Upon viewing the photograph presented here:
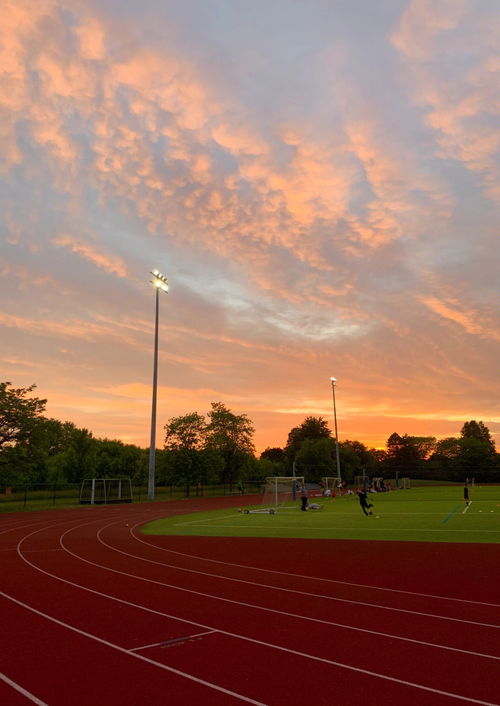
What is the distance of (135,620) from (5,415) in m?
39.2

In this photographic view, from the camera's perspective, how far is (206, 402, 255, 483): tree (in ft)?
242

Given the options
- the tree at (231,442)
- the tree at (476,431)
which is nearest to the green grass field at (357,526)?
the tree at (231,442)

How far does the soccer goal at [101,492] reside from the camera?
1850 inches

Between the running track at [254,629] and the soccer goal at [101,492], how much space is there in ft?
104

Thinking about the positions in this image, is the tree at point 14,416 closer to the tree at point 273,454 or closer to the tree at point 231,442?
the tree at point 231,442

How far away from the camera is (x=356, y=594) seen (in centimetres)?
1102

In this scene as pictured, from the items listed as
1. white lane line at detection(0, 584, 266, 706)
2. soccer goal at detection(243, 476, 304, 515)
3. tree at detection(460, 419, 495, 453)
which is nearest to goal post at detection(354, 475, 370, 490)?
soccer goal at detection(243, 476, 304, 515)

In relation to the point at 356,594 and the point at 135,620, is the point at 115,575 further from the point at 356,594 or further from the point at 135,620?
the point at 356,594

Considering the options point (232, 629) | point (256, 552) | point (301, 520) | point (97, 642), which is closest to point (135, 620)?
point (97, 642)

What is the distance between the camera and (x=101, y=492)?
4941cm

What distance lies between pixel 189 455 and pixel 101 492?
15.1 meters

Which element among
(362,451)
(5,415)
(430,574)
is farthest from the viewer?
(362,451)

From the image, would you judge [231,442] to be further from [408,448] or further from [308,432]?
[408,448]

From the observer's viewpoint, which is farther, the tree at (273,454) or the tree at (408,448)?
the tree at (273,454)
